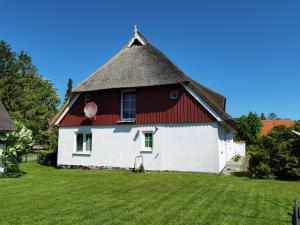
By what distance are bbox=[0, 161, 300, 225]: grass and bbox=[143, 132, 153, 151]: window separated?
4.10m

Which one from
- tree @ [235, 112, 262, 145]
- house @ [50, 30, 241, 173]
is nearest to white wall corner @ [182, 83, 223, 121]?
house @ [50, 30, 241, 173]

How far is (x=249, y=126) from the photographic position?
122ft

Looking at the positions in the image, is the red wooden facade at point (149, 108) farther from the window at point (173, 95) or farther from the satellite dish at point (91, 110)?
the satellite dish at point (91, 110)

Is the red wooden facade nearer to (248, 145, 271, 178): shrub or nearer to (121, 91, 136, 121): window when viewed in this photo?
(121, 91, 136, 121): window

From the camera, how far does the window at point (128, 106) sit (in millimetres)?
18812

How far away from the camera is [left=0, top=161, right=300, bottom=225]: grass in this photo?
23.8 feet

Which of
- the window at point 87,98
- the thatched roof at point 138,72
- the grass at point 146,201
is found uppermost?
the thatched roof at point 138,72

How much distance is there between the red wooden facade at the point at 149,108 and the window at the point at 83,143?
2.94 ft

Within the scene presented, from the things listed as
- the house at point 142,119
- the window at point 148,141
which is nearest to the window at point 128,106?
the house at point 142,119

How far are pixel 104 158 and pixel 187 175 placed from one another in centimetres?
622

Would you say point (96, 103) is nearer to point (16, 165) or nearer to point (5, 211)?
point (16, 165)

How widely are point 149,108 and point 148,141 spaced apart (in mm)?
2109

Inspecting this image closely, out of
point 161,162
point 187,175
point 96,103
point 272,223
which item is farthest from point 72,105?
point 272,223

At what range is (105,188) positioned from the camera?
11711 millimetres
